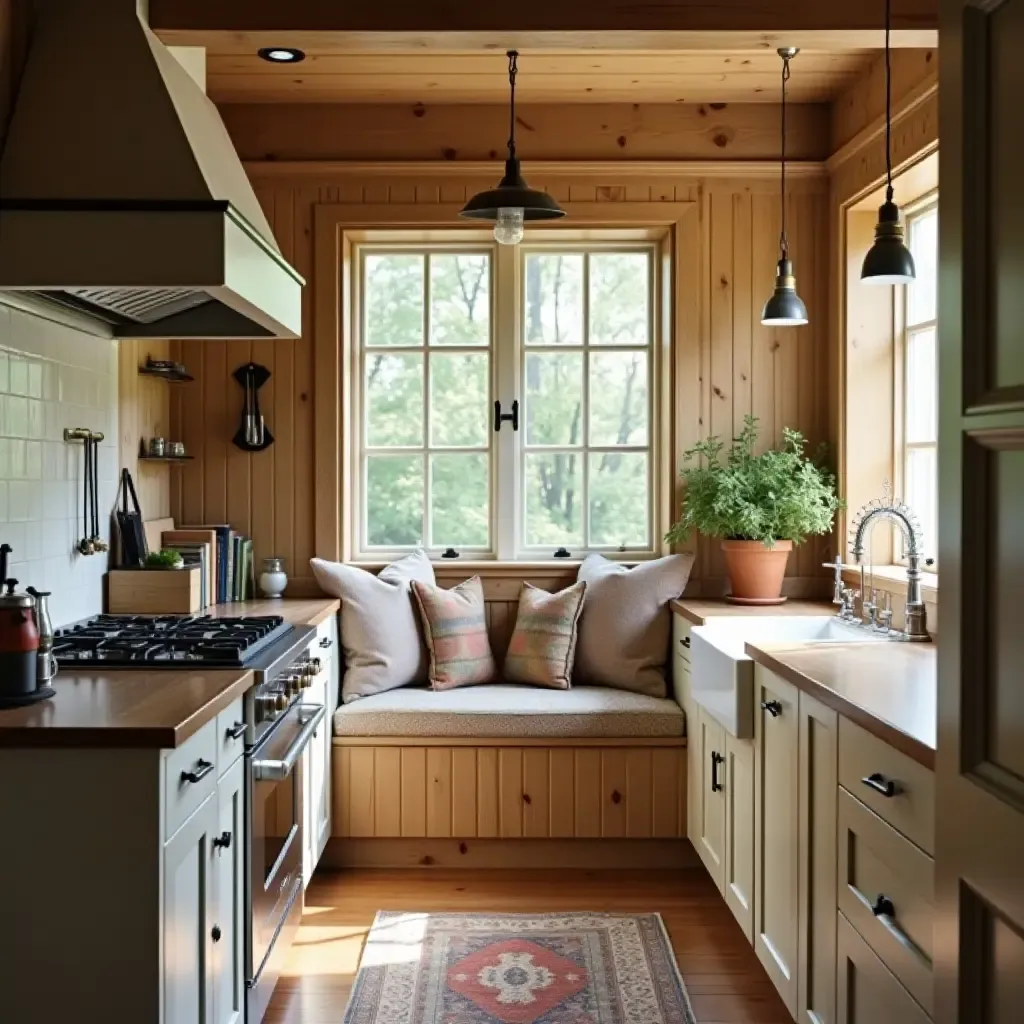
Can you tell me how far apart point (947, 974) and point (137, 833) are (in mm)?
1314

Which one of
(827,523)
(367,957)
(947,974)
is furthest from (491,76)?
(947,974)

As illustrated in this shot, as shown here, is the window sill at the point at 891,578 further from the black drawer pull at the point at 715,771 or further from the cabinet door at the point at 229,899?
the cabinet door at the point at 229,899

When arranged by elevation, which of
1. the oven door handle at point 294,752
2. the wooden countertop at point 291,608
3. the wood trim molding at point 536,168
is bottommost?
the oven door handle at point 294,752

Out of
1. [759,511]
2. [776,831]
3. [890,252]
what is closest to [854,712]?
[776,831]

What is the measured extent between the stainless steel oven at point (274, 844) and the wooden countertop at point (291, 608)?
1.38 feet

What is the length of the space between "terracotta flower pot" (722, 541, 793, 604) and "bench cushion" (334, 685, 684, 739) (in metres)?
0.52

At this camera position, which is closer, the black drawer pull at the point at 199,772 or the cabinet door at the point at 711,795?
the black drawer pull at the point at 199,772

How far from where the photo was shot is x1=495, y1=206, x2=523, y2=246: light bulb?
3.22 meters

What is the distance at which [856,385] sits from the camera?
4117mm

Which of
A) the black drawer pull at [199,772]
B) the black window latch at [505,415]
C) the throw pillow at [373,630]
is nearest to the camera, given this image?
the black drawer pull at [199,772]

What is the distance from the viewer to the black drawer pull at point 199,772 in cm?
212

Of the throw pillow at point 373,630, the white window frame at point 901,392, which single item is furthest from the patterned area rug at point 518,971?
the white window frame at point 901,392

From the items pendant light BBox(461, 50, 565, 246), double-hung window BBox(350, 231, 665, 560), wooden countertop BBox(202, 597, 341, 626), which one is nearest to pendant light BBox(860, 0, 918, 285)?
pendant light BBox(461, 50, 565, 246)

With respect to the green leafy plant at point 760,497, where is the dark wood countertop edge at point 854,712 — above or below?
below
